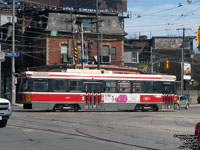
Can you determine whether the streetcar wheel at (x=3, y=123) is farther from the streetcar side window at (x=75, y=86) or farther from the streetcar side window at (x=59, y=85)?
the streetcar side window at (x=75, y=86)

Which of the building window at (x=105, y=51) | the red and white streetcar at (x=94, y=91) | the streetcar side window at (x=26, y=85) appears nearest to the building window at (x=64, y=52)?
the building window at (x=105, y=51)

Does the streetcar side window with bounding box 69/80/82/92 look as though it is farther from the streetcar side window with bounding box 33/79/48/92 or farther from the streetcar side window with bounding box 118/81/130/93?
the streetcar side window with bounding box 118/81/130/93

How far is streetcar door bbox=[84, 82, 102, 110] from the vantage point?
30.5 metres

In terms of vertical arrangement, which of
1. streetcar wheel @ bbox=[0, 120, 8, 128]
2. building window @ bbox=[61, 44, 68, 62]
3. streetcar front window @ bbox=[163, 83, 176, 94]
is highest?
building window @ bbox=[61, 44, 68, 62]

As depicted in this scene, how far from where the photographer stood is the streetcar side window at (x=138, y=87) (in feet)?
105

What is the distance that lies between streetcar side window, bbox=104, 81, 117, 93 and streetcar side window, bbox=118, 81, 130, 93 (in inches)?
17.1

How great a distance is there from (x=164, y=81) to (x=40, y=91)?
417 inches

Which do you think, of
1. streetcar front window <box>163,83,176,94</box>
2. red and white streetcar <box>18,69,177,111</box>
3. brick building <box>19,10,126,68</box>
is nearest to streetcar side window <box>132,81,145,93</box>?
red and white streetcar <box>18,69,177,111</box>

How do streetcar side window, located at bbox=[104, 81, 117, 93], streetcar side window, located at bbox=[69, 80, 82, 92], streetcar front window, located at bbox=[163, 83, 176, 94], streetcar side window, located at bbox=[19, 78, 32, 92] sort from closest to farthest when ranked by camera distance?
streetcar side window, located at bbox=[19, 78, 32, 92]
streetcar side window, located at bbox=[69, 80, 82, 92]
streetcar side window, located at bbox=[104, 81, 117, 93]
streetcar front window, located at bbox=[163, 83, 176, 94]

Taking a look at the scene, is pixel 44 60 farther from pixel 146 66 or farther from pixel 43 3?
pixel 146 66

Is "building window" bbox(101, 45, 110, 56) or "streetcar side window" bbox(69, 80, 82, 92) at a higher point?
"building window" bbox(101, 45, 110, 56)

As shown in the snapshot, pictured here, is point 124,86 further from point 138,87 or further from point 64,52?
point 64,52

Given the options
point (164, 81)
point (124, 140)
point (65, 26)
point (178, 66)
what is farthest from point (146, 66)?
point (124, 140)

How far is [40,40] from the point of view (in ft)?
183
